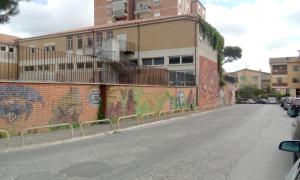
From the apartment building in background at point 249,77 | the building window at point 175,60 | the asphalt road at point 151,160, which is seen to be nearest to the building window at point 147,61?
the building window at point 175,60

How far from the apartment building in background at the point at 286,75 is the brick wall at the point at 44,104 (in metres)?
81.7

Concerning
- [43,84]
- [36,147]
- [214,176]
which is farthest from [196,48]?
[214,176]

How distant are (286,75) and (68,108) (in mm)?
89585

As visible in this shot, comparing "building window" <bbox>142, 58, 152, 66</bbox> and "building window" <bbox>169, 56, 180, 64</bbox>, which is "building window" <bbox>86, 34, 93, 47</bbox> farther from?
"building window" <bbox>169, 56, 180, 64</bbox>

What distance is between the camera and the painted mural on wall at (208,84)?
3672cm

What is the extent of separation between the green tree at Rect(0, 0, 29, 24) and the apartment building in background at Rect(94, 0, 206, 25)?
50257 mm

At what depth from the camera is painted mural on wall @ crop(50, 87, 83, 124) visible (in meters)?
15.4

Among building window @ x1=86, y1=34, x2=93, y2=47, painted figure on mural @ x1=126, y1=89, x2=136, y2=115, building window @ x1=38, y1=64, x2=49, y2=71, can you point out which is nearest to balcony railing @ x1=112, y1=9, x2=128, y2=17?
building window @ x1=86, y1=34, x2=93, y2=47

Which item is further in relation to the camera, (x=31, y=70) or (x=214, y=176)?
(x=31, y=70)

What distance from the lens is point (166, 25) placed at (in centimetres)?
3591

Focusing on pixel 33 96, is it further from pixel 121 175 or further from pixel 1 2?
pixel 121 175

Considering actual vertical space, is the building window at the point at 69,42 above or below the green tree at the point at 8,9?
above

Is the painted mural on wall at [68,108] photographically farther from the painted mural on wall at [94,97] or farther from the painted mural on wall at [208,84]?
the painted mural on wall at [208,84]

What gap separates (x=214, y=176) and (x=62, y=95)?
10414 millimetres
